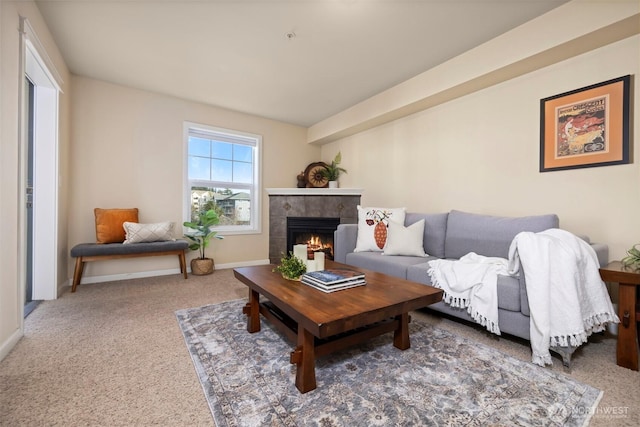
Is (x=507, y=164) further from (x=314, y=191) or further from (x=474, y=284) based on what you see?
(x=314, y=191)

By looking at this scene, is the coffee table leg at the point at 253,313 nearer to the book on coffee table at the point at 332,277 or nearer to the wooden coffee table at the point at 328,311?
the wooden coffee table at the point at 328,311

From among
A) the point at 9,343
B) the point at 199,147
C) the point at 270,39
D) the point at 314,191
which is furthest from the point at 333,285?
the point at 199,147

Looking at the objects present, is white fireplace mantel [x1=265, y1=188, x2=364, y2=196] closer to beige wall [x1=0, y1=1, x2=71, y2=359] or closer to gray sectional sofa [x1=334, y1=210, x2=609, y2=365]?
gray sectional sofa [x1=334, y1=210, x2=609, y2=365]

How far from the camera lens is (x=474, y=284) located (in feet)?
6.30

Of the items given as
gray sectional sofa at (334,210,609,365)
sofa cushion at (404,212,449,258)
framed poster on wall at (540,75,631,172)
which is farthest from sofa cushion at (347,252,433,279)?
framed poster on wall at (540,75,631,172)

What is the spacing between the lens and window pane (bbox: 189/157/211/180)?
4.00 m

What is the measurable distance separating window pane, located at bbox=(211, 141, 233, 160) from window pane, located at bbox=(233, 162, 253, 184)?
0.17 metres

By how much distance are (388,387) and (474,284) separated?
997mm

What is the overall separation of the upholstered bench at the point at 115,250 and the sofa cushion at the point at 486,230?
310 centimetres

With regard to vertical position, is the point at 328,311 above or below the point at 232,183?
below

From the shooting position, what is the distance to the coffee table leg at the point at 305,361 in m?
1.32

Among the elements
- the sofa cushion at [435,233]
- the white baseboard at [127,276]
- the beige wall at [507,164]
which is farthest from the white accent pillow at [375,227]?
the white baseboard at [127,276]

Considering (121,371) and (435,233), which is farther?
(435,233)

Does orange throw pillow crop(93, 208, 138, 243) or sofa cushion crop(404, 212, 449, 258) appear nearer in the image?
sofa cushion crop(404, 212, 449, 258)
